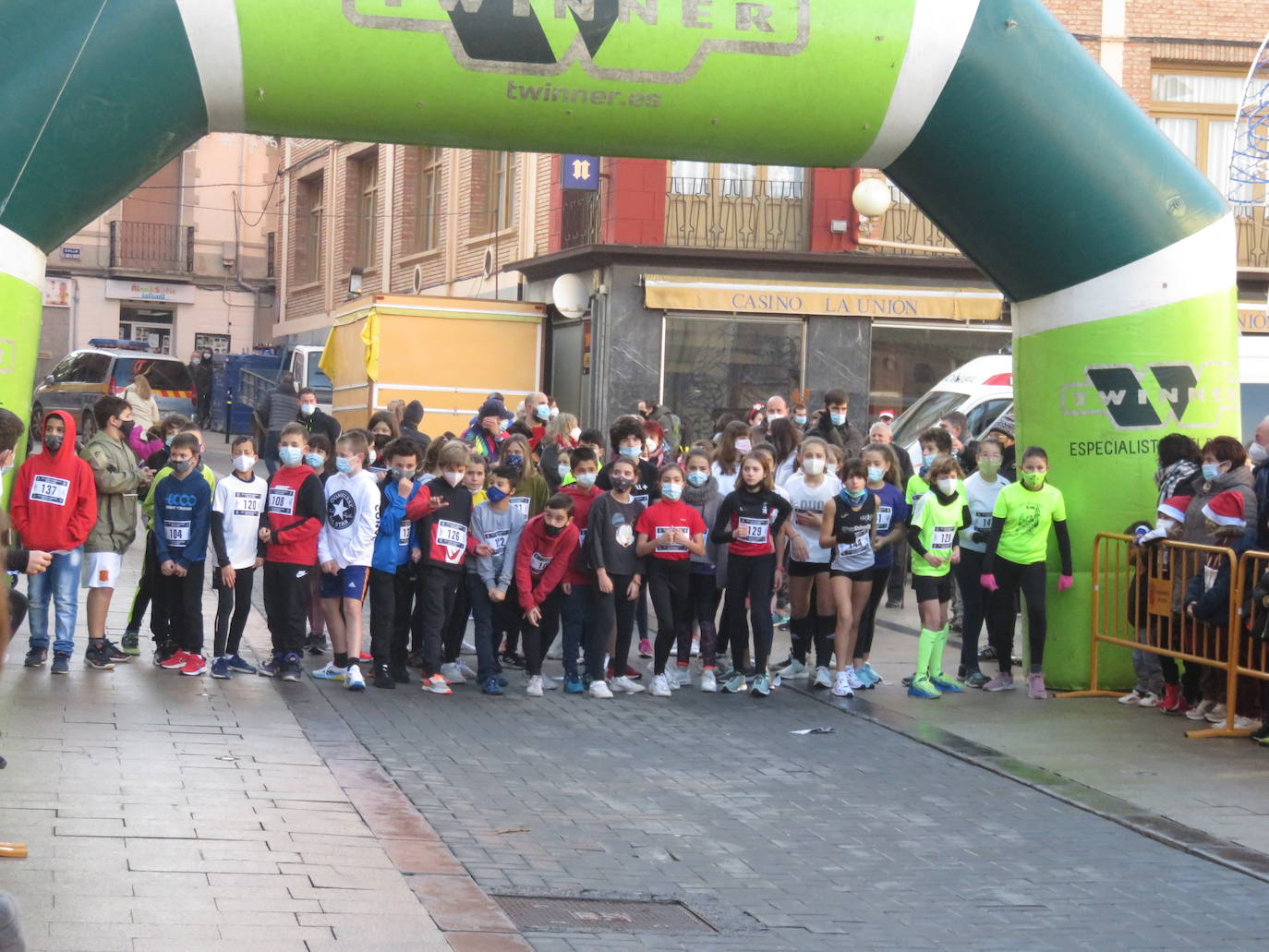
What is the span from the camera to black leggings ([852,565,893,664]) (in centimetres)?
1141

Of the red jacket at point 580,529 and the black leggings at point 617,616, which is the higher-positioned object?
the red jacket at point 580,529

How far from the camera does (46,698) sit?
9469mm

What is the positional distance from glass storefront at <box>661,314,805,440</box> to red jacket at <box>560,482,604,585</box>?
485 inches

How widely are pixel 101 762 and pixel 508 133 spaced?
4.14 m

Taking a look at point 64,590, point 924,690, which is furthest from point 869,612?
point 64,590

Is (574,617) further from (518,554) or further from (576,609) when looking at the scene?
(518,554)

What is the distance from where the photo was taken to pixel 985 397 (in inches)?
723

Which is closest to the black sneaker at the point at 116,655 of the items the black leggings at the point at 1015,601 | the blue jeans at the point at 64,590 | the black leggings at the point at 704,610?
the blue jeans at the point at 64,590

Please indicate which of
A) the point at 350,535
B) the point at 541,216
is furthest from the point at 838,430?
the point at 541,216

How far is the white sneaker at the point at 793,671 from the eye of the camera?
11.8 m

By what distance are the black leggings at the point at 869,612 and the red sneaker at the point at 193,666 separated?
4.35m

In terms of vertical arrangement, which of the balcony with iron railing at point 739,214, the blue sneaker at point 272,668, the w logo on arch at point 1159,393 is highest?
the balcony with iron railing at point 739,214

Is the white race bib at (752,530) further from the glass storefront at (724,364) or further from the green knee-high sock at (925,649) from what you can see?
the glass storefront at (724,364)

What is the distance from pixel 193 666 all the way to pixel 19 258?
3117mm
